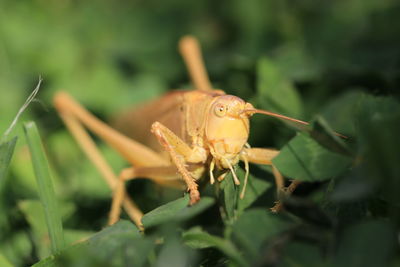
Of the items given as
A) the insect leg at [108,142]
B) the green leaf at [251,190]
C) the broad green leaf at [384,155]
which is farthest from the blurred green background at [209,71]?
the green leaf at [251,190]

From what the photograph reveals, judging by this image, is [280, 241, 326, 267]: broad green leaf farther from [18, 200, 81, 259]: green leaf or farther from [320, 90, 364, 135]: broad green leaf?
[320, 90, 364, 135]: broad green leaf

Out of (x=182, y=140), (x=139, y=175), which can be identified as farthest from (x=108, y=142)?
(x=182, y=140)

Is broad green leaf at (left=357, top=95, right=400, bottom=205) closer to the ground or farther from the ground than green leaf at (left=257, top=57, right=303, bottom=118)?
farther from the ground

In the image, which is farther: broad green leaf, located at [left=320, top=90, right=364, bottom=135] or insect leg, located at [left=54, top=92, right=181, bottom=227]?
insect leg, located at [left=54, top=92, right=181, bottom=227]

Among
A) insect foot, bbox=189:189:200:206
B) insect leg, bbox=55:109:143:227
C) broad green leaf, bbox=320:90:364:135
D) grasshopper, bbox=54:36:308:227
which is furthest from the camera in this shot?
insect leg, bbox=55:109:143:227

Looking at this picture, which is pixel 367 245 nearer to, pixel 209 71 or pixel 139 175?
pixel 139 175

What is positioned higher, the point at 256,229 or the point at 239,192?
the point at 256,229

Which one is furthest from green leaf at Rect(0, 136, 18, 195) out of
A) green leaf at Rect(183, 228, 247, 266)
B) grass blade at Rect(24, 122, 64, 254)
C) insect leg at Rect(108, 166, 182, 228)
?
insect leg at Rect(108, 166, 182, 228)
